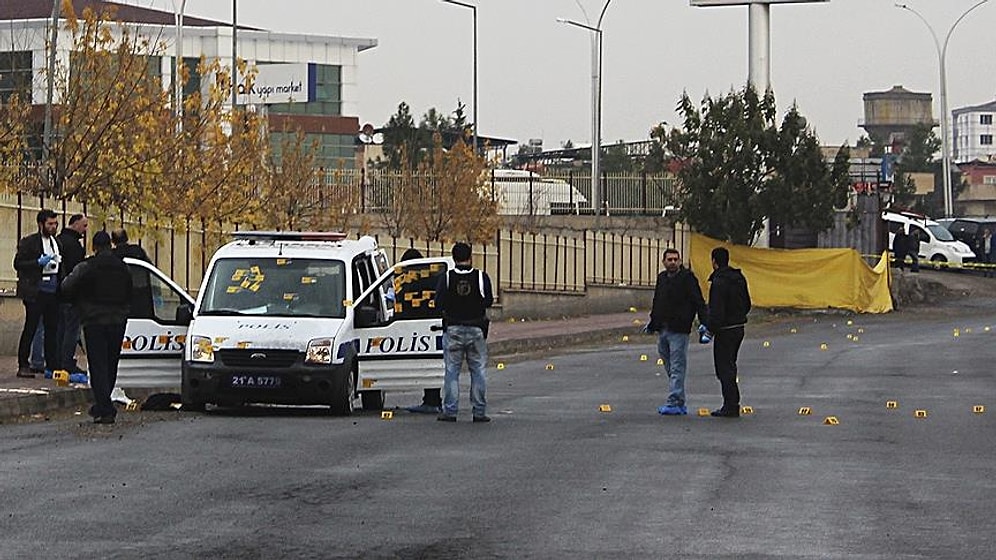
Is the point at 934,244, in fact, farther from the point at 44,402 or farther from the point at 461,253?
the point at 44,402

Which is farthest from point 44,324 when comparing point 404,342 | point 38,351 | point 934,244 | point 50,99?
point 934,244

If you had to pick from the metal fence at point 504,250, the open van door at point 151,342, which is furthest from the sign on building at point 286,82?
the open van door at point 151,342

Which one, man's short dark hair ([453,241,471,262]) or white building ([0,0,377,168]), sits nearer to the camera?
man's short dark hair ([453,241,471,262])

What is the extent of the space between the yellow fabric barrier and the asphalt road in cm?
2518

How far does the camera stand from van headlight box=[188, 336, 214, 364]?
17.9 metres

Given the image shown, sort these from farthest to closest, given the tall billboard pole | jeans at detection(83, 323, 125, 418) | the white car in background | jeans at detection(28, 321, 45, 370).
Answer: the white car in background
the tall billboard pole
jeans at detection(28, 321, 45, 370)
jeans at detection(83, 323, 125, 418)

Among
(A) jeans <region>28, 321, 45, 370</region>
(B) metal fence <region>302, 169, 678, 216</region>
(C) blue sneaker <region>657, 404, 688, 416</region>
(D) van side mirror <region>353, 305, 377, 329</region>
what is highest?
(B) metal fence <region>302, 169, 678, 216</region>

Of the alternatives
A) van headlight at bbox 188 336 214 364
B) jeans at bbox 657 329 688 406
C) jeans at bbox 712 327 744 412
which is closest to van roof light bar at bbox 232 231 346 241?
van headlight at bbox 188 336 214 364

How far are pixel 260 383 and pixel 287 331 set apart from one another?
588mm

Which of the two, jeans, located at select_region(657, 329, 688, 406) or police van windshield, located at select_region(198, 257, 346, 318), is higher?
police van windshield, located at select_region(198, 257, 346, 318)

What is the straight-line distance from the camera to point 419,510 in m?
11.2

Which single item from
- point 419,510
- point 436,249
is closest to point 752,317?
point 436,249

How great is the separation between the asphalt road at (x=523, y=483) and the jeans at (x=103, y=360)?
0.82 ft

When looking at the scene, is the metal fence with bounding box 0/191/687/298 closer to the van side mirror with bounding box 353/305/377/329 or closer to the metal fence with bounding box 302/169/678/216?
the metal fence with bounding box 302/169/678/216
